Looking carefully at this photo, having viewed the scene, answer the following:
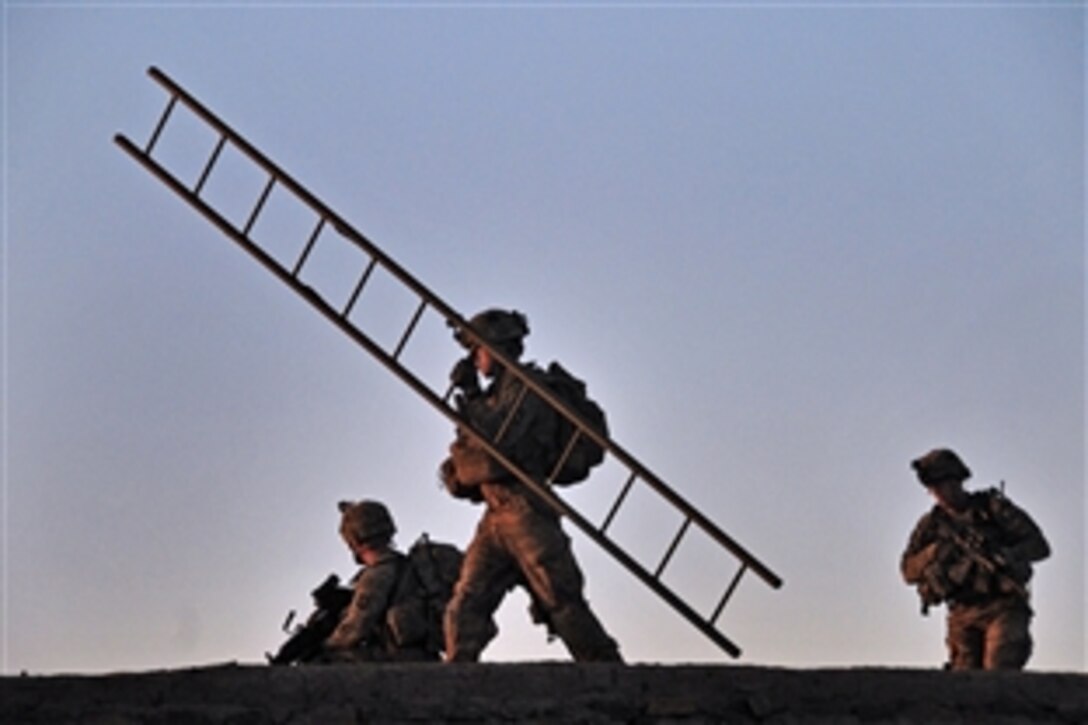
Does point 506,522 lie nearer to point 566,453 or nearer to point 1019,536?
point 566,453

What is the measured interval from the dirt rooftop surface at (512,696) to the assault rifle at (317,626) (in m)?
3.52

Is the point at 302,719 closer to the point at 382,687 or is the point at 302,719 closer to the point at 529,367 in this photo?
the point at 382,687

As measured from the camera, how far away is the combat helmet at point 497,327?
12250mm

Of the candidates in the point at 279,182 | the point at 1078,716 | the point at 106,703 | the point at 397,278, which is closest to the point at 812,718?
the point at 1078,716

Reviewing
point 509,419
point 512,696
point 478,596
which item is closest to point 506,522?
point 478,596

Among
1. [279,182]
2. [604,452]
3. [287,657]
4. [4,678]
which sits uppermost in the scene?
[279,182]

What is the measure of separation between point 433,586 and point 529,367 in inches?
64.8

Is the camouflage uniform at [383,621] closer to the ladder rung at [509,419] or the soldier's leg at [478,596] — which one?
the soldier's leg at [478,596]

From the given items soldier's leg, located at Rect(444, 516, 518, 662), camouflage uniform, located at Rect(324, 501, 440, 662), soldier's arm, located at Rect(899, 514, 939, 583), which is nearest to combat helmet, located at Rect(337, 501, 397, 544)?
camouflage uniform, located at Rect(324, 501, 440, 662)

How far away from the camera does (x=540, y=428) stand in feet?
39.9

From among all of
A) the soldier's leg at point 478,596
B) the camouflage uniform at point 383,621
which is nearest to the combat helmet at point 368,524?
the camouflage uniform at point 383,621

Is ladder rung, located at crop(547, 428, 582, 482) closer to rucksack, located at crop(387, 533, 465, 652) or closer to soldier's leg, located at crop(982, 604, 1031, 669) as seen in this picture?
rucksack, located at crop(387, 533, 465, 652)

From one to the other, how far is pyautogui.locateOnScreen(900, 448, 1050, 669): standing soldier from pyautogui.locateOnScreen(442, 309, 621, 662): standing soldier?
241 centimetres

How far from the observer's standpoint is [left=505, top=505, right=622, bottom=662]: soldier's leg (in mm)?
11664
